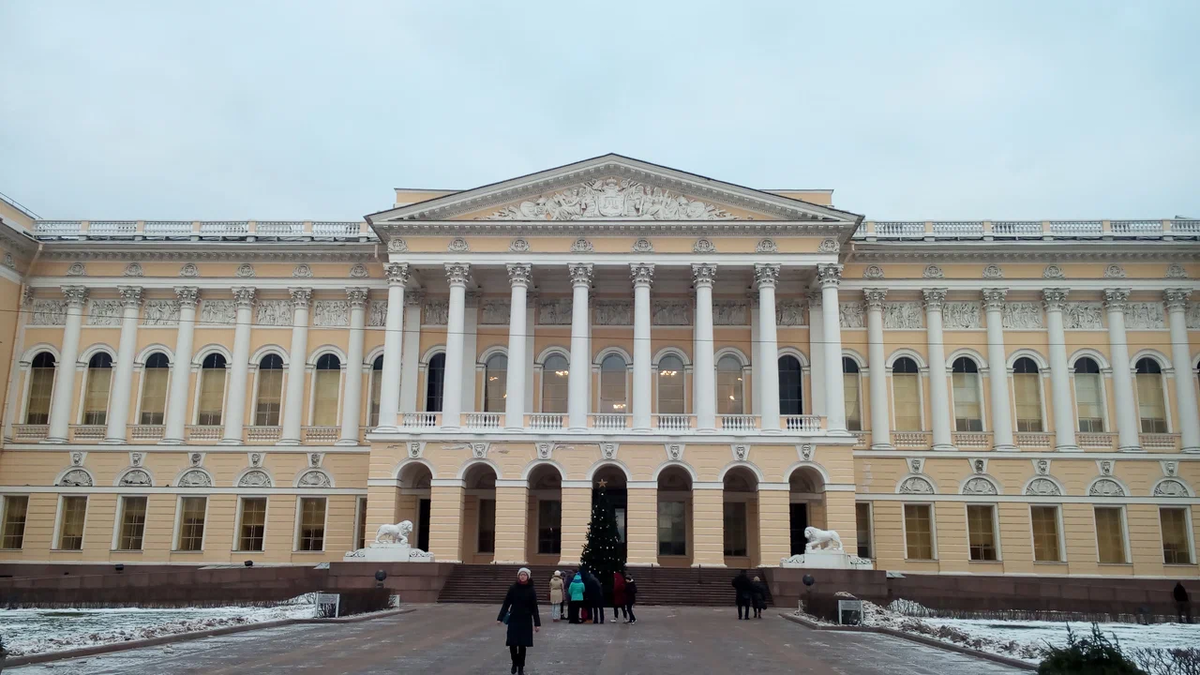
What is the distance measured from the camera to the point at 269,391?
141ft

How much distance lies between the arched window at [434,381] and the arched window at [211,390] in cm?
872

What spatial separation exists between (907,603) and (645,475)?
11.0 m

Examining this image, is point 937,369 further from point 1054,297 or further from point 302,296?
point 302,296

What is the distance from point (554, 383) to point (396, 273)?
7.92m

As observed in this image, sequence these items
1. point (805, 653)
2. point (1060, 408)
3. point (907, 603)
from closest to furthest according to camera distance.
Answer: point (805, 653), point (907, 603), point (1060, 408)

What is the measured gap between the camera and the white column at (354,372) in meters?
41.8

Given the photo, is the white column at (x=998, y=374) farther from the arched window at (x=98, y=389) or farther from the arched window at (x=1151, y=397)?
the arched window at (x=98, y=389)

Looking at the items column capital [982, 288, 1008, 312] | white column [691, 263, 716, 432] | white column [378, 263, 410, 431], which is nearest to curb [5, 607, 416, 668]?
white column [378, 263, 410, 431]

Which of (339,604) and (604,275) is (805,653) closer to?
(339,604)

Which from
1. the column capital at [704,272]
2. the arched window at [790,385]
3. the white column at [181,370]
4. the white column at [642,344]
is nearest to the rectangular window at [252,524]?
the white column at [181,370]

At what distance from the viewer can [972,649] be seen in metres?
18.2

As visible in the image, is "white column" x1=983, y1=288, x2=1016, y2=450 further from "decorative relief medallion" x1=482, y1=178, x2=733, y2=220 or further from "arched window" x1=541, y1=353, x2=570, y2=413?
"arched window" x1=541, y1=353, x2=570, y2=413

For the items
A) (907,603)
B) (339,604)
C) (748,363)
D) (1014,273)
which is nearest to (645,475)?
(748,363)

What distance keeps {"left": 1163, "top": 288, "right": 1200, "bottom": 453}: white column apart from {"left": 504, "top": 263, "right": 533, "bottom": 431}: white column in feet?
86.2
